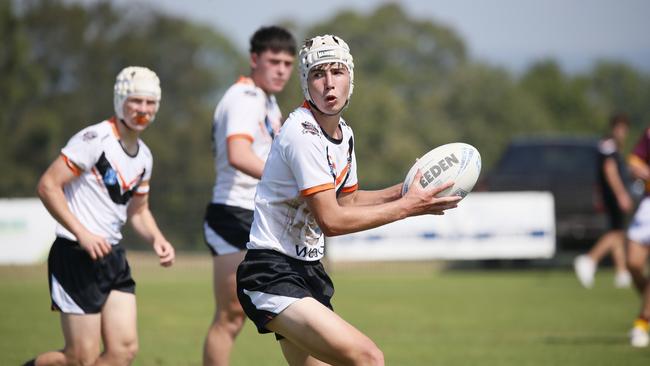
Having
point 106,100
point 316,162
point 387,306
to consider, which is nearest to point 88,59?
point 106,100

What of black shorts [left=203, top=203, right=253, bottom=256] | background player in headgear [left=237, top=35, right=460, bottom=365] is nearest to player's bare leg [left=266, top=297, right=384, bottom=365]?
background player in headgear [left=237, top=35, right=460, bottom=365]

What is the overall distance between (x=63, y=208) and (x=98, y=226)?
1.16 feet

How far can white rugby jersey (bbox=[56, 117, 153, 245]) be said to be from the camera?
659 centimetres

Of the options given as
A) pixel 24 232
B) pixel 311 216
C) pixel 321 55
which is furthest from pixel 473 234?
pixel 321 55

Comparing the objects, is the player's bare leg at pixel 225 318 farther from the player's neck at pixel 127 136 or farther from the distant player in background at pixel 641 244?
the distant player in background at pixel 641 244

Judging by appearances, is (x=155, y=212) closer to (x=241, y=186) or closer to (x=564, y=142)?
(x=564, y=142)

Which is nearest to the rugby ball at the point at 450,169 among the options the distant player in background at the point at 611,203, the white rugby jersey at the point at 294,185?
the white rugby jersey at the point at 294,185

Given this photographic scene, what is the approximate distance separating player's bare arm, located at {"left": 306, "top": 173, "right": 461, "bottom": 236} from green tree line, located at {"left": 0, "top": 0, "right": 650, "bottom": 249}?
13221 millimetres

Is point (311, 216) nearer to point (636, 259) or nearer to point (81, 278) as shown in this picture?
point (81, 278)

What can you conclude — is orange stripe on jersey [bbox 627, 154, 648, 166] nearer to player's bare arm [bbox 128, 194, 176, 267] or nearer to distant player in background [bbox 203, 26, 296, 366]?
distant player in background [bbox 203, 26, 296, 366]

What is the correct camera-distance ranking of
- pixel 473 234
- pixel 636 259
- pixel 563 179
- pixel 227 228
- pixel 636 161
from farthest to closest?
1. pixel 563 179
2. pixel 473 234
3. pixel 636 161
4. pixel 636 259
5. pixel 227 228

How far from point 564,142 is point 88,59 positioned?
1011 inches

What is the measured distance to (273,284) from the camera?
17.1 feet

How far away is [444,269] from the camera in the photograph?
2264 centimetres
